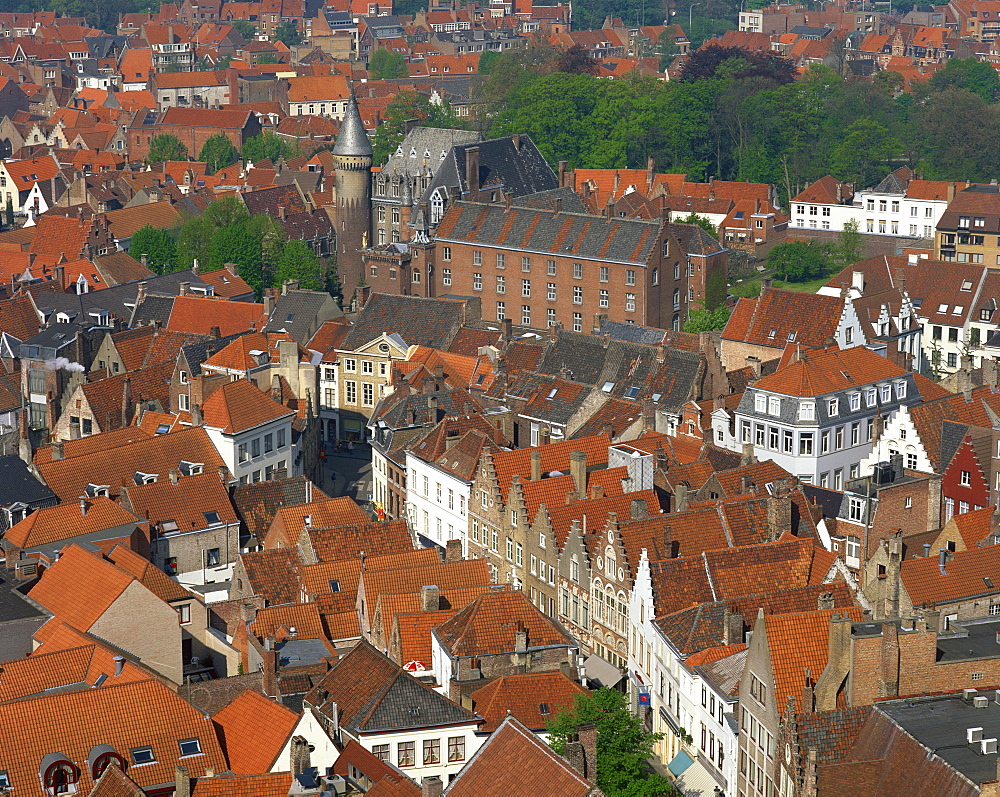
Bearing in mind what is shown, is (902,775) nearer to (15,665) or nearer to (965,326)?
(15,665)

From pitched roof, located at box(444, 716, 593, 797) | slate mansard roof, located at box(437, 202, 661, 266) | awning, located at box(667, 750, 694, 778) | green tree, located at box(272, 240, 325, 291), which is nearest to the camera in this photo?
pitched roof, located at box(444, 716, 593, 797)

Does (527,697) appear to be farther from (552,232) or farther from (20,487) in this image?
(552,232)

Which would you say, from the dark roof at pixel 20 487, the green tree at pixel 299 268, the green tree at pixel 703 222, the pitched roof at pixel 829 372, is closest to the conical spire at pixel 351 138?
the green tree at pixel 299 268

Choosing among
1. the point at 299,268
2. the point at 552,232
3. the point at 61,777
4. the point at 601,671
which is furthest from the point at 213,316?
the point at 61,777

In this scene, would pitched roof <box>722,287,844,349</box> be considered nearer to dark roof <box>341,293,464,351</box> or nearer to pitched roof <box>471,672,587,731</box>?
dark roof <box>341,293,464,351</box>

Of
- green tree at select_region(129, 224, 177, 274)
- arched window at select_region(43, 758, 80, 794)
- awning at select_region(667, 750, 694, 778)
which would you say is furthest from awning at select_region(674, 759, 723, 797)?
green tree at select_region(129, 224, 177, 274)

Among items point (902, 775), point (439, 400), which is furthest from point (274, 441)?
point (902, 775)
